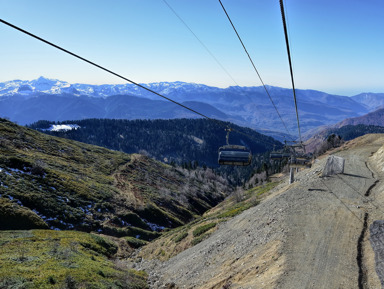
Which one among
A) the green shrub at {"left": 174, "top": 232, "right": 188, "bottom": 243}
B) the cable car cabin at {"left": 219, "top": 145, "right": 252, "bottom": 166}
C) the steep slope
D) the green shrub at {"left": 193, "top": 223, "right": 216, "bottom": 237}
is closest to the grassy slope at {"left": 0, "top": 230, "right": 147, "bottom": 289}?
the green shrub at {"left": 174, "top": 232, "right": 188, "bottom": 243}

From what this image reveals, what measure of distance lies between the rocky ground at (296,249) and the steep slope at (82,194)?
2205cm

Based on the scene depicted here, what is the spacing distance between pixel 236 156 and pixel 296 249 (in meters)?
10.5

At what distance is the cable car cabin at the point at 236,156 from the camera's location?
28.6m

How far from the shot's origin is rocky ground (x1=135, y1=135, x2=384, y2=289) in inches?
726

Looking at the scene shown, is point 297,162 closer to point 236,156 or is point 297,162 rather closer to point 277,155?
point 277,155

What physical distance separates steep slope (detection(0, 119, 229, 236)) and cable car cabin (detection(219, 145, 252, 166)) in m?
34.1

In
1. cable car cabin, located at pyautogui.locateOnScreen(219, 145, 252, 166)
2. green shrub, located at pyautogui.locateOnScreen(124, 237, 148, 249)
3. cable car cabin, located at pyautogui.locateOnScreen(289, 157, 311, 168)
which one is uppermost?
cable car cabin, located at pyautogui.locateOnScreen(219, 145, 252, 166)

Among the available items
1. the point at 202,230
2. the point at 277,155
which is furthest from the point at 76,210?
the point at 277,155

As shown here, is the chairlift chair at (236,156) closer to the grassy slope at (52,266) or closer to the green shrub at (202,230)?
the green shrub at (202,230)

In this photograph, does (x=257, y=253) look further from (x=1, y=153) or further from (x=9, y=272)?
(x=1, y=153)

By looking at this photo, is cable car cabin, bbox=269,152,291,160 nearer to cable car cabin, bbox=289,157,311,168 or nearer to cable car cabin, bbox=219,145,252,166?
cable car cabin, bbox=289,157,311,168

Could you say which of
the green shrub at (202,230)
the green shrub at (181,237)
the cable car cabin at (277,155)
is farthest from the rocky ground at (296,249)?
the cable car cabin at (277,155)

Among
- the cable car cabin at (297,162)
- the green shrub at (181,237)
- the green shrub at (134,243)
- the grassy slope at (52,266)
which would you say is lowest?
the green shrub at (134,243)

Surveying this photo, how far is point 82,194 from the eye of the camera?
6650 centimetres
